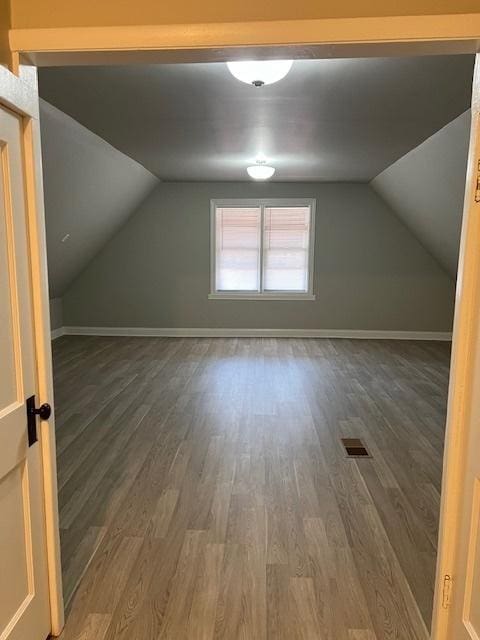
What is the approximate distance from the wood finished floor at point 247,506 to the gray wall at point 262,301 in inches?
93.5

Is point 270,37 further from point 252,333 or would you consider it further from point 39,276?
point 252,333

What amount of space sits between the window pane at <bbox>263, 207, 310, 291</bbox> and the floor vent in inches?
164

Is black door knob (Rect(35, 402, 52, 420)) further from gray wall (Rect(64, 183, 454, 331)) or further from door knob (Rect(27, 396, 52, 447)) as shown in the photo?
gray wall (Rect(64, 183, 454, 331))

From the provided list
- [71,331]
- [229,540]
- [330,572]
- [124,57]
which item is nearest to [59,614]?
[229,540]

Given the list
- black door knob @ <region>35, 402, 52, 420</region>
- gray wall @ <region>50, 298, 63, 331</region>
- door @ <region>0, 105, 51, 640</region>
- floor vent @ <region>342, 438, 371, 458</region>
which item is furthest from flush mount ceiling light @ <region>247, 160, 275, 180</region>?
black door knob @ <region>35, 402, 52, 420</region>

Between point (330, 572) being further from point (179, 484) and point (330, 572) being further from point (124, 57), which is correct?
point (124, 57)

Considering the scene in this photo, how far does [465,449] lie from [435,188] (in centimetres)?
420

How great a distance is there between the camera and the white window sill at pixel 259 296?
290 inches

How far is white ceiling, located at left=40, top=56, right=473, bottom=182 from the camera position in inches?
104

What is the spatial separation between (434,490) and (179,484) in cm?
157

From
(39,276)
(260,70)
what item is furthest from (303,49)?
(39,276)

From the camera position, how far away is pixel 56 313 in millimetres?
7398

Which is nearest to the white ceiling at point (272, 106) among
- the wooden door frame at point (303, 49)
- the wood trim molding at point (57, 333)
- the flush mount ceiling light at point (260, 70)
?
the flush mount ceiling light at point (260, 70)

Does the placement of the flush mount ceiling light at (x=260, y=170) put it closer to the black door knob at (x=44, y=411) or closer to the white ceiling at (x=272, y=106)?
the white ceiling at (x=272, y=106)
